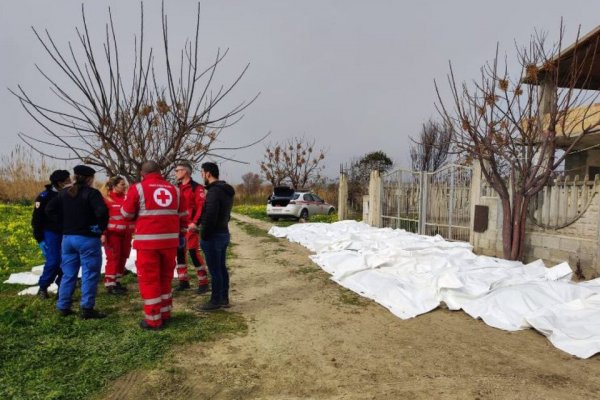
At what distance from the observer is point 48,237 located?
5.56m

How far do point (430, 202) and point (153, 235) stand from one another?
8981mm

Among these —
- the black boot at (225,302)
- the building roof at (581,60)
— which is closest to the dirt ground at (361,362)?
the black boot at (225,302)

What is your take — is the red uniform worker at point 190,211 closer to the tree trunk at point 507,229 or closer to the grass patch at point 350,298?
the grass patch at point 350,298

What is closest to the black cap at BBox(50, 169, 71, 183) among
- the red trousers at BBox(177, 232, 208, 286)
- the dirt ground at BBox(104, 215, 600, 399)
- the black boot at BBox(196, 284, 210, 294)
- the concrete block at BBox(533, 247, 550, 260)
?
the red trousers at BBox(177, 232, 208, 286)

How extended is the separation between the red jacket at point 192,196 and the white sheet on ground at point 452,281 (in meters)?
2.75

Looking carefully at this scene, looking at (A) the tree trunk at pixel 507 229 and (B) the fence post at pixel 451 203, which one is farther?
(B) the fence post at pixel 451 203

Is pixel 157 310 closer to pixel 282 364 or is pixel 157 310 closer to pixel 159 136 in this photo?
pixel 282 364

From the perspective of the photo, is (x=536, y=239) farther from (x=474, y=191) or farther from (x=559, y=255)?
(x=474, y=191)

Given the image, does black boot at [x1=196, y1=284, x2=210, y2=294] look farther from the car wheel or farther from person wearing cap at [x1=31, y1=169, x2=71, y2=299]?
the car wheel

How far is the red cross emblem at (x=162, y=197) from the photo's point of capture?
14.6ft

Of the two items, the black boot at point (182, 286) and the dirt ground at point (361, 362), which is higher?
the black boot at point (182, 286)

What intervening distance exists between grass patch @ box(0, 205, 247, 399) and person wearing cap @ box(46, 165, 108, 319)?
0.24 metres

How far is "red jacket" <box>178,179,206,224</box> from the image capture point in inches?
233

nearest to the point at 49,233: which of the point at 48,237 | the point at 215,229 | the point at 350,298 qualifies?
the point at 48,237
